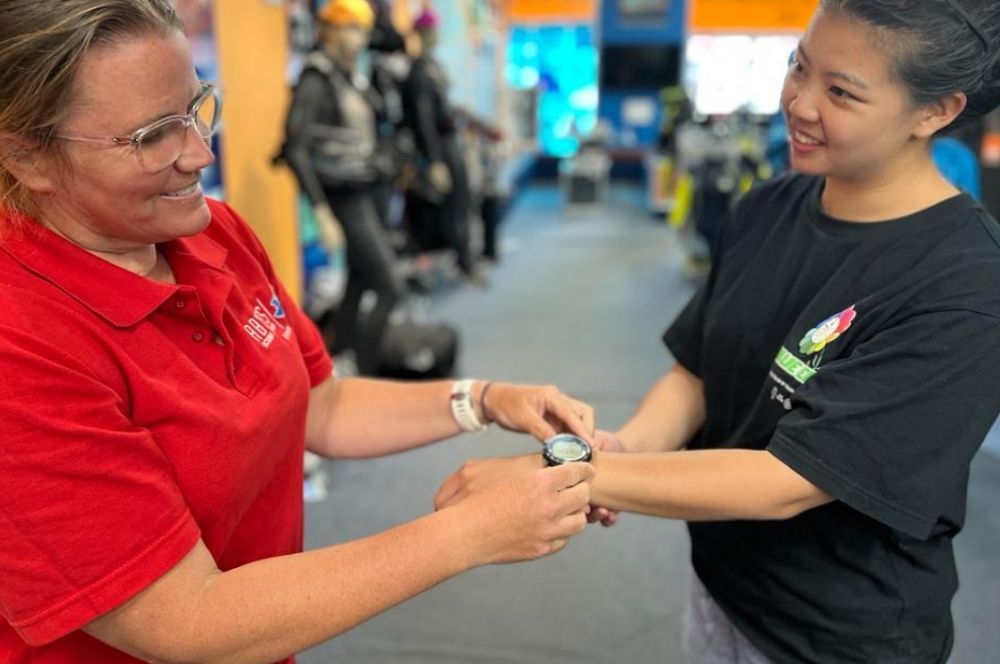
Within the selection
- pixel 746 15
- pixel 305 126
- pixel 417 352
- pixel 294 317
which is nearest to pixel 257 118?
pixel 305 126

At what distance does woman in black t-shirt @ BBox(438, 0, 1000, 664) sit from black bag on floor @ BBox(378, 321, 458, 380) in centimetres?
263

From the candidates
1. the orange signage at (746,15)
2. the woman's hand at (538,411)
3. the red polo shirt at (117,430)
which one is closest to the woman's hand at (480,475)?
the woman's hand at (538,411)

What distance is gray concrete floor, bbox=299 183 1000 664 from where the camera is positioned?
2137 millimetres

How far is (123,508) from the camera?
76cm

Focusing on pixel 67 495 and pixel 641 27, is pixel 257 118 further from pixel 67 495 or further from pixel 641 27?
pixel 641 27

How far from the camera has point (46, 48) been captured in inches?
28.8

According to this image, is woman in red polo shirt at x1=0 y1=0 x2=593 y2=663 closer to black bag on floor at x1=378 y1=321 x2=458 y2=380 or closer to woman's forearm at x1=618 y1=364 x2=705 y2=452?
woman's forearm at x1=618 y1=364 x2=705 y2=452

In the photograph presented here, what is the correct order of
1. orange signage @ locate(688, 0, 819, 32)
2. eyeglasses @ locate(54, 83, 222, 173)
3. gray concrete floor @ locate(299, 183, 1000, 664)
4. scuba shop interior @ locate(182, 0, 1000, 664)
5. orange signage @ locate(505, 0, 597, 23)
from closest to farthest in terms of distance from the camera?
eyeglasses @ locate(54, 83, 222, 173) → gray concrete floor @ locate(299, 183, 1000, 664) → scuba shop interior @ locate(182, 0, 1000, 664) → orange signage @ locate(688, 0, 819, 32) → orange signage @ locate(505, 0, 597, 23)

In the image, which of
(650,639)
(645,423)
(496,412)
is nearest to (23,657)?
(496,412)

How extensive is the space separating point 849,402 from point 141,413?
738 mm

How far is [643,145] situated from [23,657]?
462 inches

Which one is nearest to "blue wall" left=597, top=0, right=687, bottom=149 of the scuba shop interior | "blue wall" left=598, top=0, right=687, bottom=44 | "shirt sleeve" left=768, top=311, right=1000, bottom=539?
"blue wall" left=598, top=0, right=687, bottom=44

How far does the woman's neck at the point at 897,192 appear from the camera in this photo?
3.34 ft

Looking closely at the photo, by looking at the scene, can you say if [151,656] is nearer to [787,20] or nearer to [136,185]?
[136,185]
